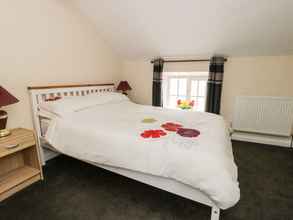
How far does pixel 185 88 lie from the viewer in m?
3.55

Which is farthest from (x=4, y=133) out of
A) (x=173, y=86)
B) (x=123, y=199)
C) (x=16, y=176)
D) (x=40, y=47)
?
(x=173, y=86)

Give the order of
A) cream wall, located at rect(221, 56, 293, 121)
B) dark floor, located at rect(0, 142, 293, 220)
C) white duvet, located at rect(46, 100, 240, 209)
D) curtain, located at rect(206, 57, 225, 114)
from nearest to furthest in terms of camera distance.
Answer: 1. white duvet, located at rect(46, 100, 240, 209)
2. dark floor, located at rect(0, 142, 293, 220)
3. cream wall, located at rect(221, 56, 293, 121)
4. curtain, located at rect(206, 57, 225, 114)

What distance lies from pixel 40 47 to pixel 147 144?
6.57 ft

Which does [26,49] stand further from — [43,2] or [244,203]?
[244,203]

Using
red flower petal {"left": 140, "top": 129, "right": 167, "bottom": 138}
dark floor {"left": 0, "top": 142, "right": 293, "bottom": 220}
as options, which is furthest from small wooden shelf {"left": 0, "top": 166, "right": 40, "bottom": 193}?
red flower petal {"left": 140, "top": 129, "right": 167, "bottom": 138}

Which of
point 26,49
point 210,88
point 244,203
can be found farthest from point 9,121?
point 210,88

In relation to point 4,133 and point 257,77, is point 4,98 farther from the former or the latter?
point 257,77

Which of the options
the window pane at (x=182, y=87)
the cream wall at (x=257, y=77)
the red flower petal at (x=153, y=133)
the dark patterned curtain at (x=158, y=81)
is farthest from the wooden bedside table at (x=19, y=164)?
the cream wall at (x=257, y=77)

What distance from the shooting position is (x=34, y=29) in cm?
214

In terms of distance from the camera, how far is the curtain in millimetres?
2954

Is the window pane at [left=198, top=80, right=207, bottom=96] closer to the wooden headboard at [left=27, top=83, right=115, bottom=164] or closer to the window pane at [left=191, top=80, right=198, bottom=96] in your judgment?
the window pane at [left=191, top=80, right=198, bottom=96]

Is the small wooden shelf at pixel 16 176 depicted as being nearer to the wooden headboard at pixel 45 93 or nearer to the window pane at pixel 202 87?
the wooden headboard at pixel 45 93

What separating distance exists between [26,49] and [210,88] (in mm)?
2884

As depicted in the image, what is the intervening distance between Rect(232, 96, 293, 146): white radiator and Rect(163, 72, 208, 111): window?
700 millimetres
